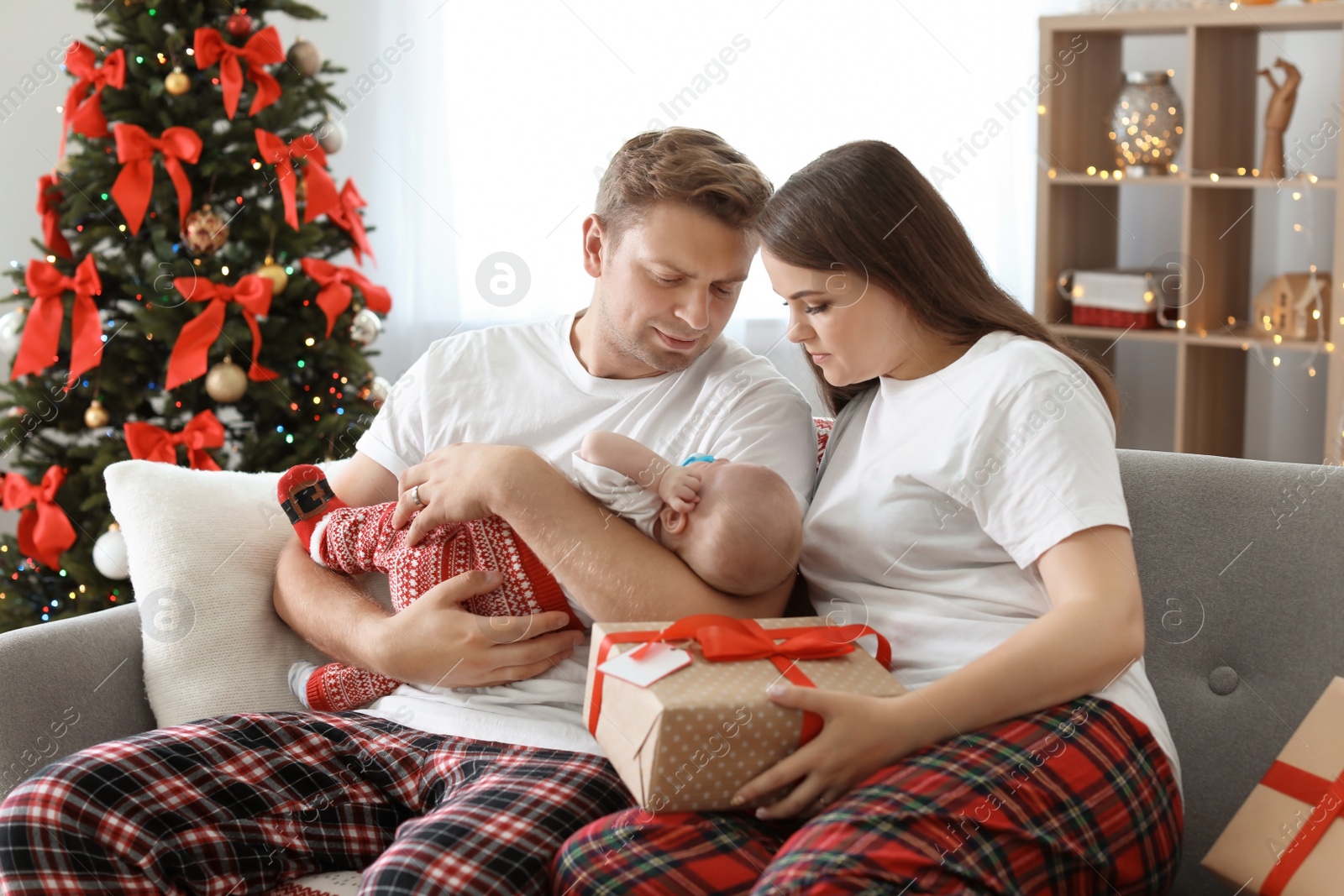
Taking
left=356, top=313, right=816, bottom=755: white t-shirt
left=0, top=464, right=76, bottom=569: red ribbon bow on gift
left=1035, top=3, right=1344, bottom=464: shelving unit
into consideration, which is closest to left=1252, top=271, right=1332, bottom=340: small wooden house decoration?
left=1035, top=3, right=1344, bottom=464: shelving unit

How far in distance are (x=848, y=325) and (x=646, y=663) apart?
1.66 ft

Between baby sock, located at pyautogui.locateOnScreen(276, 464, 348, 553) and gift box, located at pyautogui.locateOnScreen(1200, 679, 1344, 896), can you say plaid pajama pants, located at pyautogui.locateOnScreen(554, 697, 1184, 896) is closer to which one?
gift box, located at pyautogui.locateOnScreen(1200, 679, 1344, 896)

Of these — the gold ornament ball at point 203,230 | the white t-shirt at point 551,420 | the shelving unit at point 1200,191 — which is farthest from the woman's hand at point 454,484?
the shelving unit at point 1200,191

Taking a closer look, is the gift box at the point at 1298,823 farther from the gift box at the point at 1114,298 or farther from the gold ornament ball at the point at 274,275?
the gift box at the point at 1114,298

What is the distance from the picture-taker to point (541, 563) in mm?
1552

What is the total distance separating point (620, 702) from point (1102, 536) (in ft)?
1.75

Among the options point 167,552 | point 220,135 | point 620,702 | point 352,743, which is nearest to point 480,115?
point 220,135

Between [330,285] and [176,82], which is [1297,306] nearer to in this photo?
[330,285]

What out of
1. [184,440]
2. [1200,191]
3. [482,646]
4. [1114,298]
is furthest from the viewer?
[1114,298]

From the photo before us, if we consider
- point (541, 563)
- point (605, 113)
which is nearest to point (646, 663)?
point (541, 563)

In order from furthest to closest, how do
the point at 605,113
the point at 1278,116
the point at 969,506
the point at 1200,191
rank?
the point at 605,113, the point at 1200,191, the point at 1278,116, the point at 969,506

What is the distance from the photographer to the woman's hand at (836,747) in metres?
1.20

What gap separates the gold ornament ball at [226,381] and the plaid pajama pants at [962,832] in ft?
5.34

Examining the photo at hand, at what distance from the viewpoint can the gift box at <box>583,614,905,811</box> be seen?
1.18 meters
